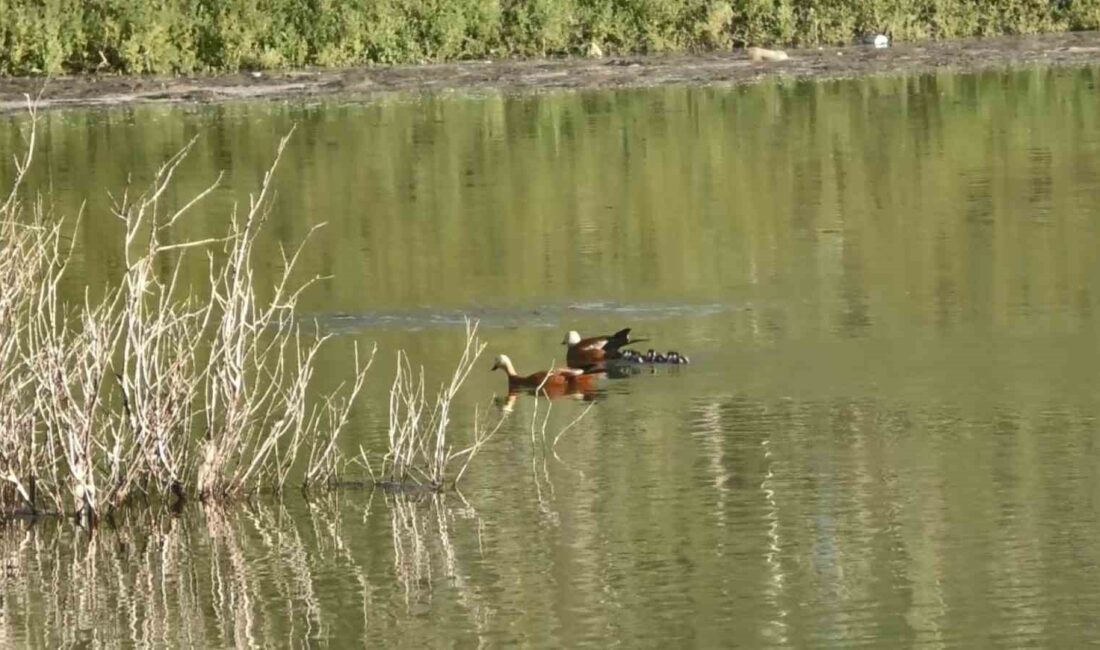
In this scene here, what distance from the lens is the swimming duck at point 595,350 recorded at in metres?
14.2

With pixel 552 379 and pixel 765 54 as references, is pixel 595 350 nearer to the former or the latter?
pixel 552 379

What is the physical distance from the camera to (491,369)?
14508 mm

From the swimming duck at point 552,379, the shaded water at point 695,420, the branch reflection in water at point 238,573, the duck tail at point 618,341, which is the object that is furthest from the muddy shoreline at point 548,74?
the branch reflection in water at point 238,573

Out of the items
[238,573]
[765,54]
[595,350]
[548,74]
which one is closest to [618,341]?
[595,350]

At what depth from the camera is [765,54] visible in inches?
1496

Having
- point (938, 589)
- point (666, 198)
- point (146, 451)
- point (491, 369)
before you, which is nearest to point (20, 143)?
point (666, 198)

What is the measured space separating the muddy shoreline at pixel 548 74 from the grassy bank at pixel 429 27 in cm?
70

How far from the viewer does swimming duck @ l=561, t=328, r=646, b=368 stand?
1425 cm

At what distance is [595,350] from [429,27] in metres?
24.9

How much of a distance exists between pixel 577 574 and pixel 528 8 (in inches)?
1172

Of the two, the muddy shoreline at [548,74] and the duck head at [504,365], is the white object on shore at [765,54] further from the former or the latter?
the duck head at [504,365]

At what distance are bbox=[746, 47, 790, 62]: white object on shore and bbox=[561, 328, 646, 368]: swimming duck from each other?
77.8ft

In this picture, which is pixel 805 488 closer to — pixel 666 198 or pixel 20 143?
pixel 666 198

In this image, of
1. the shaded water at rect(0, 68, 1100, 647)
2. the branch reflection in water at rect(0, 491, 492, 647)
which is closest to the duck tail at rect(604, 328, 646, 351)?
the shaded water at rect(0, 68, 1100, 647)
